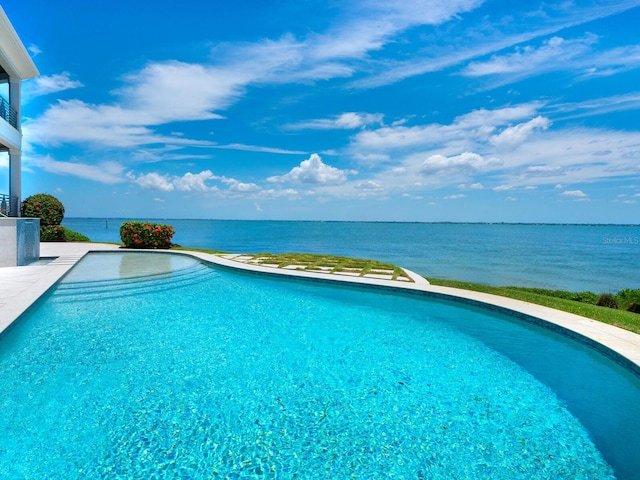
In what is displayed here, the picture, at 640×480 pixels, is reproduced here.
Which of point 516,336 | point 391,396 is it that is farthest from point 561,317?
point 391,396

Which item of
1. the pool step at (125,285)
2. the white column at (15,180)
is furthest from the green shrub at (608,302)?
the white column at (15,180)

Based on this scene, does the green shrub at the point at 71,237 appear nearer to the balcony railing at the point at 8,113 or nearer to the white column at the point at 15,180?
the white column at the point at 15,180

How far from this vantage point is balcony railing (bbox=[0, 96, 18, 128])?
12562 mm

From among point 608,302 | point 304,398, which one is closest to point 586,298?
point 608,302

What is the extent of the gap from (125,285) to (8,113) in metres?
8.51

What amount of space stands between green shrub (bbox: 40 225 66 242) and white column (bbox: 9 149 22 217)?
8.83 metres

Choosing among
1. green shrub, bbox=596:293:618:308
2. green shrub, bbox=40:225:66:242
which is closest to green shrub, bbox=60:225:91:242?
green shrub, bbox=40:225:66:242

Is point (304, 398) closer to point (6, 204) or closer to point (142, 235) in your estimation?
point (6, 204)

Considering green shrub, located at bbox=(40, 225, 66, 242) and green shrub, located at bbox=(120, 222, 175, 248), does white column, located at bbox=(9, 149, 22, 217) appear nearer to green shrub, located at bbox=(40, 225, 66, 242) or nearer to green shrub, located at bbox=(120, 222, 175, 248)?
green shrub, located at bbox=(120, 222, 175, 248)

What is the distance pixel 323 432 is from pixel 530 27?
15.1 metres

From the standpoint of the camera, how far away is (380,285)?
35.2ft

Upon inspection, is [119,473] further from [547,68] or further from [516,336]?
[547,68]

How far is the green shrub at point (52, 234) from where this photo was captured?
2130 cm

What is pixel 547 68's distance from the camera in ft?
54.5
